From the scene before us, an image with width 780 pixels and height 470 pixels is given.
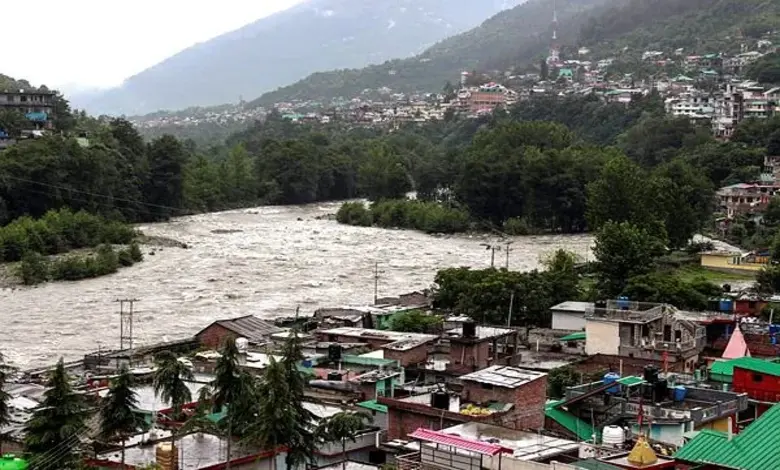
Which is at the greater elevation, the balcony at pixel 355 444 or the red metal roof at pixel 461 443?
the red metal roof at pixel 461 443

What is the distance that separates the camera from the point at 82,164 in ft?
162

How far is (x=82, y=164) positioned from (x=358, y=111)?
2513 inches

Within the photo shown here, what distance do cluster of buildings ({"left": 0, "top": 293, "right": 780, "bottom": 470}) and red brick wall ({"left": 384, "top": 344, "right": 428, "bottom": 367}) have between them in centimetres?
2

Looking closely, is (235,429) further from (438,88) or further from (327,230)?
(438,88)

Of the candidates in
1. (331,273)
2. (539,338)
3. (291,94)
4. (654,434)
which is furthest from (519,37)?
(654,434)

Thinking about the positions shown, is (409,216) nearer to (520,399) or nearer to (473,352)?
(473,352)

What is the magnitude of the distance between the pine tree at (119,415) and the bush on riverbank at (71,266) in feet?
77.9

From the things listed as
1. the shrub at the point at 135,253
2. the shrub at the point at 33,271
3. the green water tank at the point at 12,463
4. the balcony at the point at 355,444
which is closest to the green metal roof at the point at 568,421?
the balcony at the point at 355,444

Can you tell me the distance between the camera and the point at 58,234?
42438 mm

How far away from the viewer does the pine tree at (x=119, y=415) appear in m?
12.0

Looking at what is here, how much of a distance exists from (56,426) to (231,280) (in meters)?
23.4

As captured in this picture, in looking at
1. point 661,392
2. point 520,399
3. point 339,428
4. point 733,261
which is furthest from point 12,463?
point 733,261

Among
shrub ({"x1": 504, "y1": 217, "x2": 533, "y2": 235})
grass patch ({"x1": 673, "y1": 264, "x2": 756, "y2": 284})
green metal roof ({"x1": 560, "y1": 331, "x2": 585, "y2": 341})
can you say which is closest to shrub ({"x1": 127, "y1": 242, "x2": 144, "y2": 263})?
shrub ({"x1": 504, "y1": 217, "x2": 533, "y2": 235})

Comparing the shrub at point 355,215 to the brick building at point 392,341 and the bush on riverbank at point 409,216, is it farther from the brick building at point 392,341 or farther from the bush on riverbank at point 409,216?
the brick building at point 392,341
